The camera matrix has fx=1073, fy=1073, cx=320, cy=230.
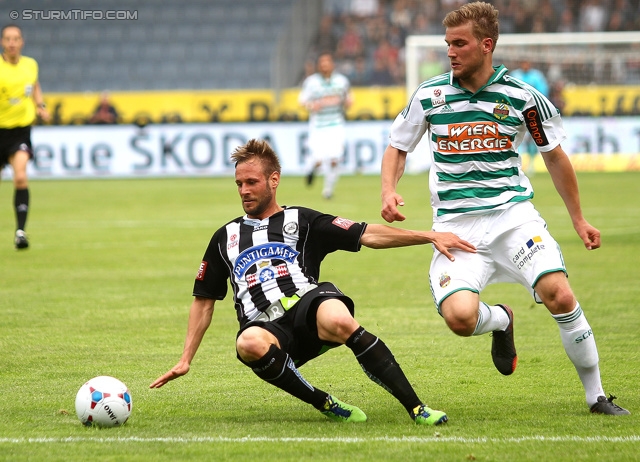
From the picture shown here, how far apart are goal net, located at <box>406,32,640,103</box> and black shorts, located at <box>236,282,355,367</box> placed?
20.4 m

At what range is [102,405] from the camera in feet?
16.2

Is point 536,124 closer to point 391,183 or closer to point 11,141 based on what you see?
point 391,183

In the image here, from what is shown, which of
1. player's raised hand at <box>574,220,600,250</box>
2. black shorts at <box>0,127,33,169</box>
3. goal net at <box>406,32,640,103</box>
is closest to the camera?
player's raised hand at <box>574,220,600,250</box>

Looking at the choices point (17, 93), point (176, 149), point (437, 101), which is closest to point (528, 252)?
point (437, 101)

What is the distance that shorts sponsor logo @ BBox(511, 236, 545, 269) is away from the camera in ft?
17.5

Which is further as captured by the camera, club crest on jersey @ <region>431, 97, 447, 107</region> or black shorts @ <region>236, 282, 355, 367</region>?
club crest on jersey @ <region>431, 97, 447, 107</region>

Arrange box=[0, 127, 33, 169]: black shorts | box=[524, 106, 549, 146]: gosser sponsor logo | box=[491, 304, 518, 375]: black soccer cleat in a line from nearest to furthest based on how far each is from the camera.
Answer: box=[524, 106, 549, 146]: gosser sponsor logo → box=[491, 304, 518, 375]: black soccer cleat → box=[0, 127, 33, 169]: black shorts

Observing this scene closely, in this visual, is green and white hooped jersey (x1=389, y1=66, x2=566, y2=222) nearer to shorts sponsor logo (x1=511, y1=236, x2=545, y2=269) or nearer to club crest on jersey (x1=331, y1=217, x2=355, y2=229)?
shorts sponsor logo (x1=511, y1=236, x2=545, y2=269)

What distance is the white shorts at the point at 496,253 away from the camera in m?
5.35

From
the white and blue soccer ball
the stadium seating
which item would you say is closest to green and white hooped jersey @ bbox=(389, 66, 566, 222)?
the white and blue soccer ball

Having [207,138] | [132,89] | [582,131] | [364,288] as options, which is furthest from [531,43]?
[364,288]

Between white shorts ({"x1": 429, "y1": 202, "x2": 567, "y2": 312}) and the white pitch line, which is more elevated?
white shorts ({"x1": 429, "y1": 202, "x2": 567, "y2": 312})

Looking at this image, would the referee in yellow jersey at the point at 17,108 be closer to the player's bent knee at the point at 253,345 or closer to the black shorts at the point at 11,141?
the black shorts at the point at 11,141

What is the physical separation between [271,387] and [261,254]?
110cm
